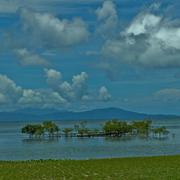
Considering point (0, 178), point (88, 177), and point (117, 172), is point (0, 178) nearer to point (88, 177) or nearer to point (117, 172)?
point (88, 177)

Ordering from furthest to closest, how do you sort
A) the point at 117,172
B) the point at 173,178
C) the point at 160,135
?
the point at 160,135
the point at 117,172
the point at 173,178

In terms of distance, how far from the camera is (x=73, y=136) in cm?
19838

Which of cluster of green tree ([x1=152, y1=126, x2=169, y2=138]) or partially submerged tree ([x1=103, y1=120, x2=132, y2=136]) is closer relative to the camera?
cluster of green tree ([x1=152, y1=126, x2=169, y2=138])

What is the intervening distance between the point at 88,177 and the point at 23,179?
3737mm

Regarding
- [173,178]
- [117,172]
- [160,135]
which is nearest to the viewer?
[173,178]

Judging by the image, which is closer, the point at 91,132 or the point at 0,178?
the point at 0,178

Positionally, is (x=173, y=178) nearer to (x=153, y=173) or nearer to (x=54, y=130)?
(x=153, y=173)

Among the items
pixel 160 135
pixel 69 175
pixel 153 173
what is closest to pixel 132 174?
pixel 153 173

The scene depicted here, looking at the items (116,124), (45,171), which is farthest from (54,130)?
(45,171)

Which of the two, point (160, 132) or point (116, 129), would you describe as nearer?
point (160, 132)

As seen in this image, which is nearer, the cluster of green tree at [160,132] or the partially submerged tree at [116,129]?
the cluster of green tree at [160,132]

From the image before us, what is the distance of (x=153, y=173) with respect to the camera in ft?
103

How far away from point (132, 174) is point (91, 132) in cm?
16783

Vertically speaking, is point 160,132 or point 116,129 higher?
point 116,129
